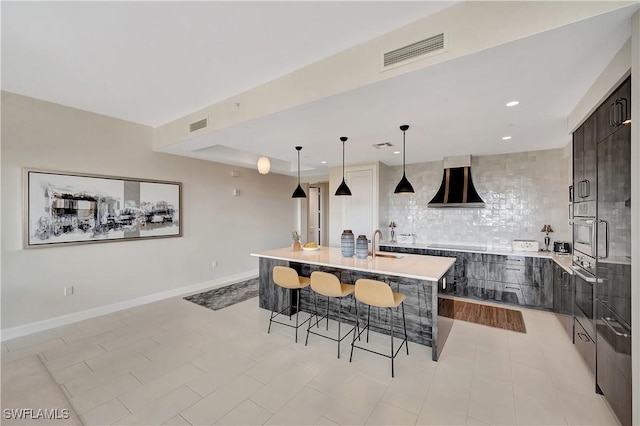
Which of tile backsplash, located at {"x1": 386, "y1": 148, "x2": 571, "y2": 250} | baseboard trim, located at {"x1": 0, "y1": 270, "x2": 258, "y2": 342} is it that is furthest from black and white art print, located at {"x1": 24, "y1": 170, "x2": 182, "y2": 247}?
tile backsplash, located at {"x1": 386, "y1": 148, "x2": 571, "y2": 250}

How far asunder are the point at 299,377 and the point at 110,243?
11.5 ft

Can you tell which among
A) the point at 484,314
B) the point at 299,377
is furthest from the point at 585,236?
the point at 299,377

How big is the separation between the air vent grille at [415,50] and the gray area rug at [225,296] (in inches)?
157

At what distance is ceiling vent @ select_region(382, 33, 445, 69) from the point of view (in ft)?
5.91

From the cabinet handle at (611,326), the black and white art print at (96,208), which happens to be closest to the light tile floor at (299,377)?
the cabinet handle at (611,326)

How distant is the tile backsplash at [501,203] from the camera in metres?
4.34

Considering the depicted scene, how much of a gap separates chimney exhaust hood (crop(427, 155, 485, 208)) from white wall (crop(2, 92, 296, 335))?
418cm

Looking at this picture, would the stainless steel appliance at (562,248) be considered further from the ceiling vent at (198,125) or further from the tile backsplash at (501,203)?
the ceiling vent at (198,125)

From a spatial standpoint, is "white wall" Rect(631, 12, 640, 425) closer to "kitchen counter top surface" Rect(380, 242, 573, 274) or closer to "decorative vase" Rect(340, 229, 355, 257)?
"kitchen counter top surface" Rect(380, 242, 573, 274)

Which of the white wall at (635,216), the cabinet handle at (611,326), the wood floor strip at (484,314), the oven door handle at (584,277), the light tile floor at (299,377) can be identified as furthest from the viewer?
the wood floor strip at (484,314)

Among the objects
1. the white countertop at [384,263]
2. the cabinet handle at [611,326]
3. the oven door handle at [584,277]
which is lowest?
the cabinet handle at [611,326]

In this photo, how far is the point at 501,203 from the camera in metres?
4.72

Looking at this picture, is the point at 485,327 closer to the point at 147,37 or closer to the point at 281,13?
the point at 281,13

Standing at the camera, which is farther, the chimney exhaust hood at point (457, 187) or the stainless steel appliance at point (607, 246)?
the chimney exhaust hood at point (457, 187)
